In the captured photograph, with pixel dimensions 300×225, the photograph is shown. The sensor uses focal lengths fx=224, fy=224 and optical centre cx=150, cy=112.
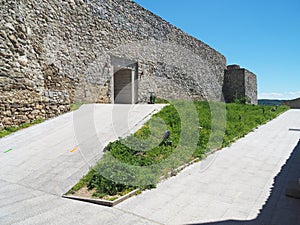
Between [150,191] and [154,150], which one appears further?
[154,150]

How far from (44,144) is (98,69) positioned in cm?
570

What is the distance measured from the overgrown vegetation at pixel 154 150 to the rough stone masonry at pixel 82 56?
3642 millimetres

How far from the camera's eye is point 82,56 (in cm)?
950

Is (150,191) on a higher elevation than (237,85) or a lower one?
lower

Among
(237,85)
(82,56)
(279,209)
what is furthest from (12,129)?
(237,85)

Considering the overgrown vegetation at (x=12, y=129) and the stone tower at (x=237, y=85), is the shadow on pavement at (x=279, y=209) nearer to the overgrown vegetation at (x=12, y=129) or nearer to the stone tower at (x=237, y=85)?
the overgrown vegetation at (x=12, y=129)

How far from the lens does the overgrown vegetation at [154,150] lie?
11.0 feet

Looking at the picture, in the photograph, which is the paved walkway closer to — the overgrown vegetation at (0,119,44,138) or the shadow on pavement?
the shadow on pavement

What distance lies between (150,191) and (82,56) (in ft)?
25.4

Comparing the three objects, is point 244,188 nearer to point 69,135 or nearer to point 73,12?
point 69,135

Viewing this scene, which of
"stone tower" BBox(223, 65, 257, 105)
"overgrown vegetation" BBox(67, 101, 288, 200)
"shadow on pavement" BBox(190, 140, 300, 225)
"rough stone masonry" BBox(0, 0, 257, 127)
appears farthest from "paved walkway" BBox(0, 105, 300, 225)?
"stone tower" BBox(223, 65, 257, 105)

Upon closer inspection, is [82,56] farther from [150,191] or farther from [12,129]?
[150,191]

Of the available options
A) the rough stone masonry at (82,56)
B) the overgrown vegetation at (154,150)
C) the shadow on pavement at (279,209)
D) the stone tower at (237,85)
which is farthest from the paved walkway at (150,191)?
the stone tower at (237,85)

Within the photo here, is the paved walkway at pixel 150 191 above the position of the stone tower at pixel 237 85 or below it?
below
